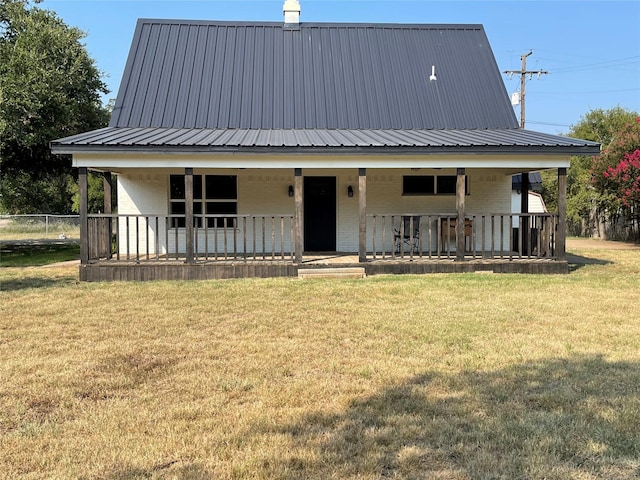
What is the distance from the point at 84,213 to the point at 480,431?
30.5 feet

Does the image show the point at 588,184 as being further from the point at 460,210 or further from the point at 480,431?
the point at 480,431

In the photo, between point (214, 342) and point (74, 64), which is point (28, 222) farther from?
point (214, 342)

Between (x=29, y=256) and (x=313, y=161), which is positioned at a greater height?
(x=313, y=161)

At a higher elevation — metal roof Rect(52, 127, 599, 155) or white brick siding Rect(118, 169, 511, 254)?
metal roof Rect(52, 127, 599, 155)

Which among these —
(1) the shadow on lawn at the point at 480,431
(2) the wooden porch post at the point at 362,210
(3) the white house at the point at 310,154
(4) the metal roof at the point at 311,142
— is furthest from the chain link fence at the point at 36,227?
(1) the shadow on lawn at the point at 480,431

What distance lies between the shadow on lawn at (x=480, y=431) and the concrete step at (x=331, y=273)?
6038 mm

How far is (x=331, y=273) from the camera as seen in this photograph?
10508 mm

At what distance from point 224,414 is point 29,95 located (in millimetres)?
13847

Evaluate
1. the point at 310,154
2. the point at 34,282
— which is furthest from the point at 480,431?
the point at 34,282

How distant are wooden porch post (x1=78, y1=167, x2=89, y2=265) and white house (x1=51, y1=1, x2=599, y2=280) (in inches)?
1.5

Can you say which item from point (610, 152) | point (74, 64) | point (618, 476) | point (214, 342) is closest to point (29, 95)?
point (74, 64)

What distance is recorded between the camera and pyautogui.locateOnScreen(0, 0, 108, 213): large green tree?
14.2 m

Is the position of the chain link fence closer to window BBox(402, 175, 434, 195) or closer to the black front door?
the black front door

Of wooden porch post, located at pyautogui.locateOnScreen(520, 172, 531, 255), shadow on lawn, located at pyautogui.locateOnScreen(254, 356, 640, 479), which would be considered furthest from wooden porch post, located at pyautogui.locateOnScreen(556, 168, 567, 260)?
shadow on lawn, located at pyautogui.locateOnScreen(254, 356, 640, 479)
